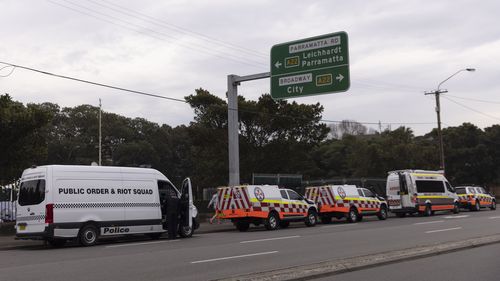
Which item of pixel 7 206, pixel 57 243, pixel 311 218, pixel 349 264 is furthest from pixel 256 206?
pixel 349 264

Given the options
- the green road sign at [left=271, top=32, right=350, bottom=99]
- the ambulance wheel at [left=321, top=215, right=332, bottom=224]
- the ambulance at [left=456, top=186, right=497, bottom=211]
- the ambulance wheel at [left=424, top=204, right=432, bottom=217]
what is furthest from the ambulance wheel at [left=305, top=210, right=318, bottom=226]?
the ambulance at [left=456, top=186, right=497, bottom=211]

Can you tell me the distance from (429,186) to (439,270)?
2403 cm

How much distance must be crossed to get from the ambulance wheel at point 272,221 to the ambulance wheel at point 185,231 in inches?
176

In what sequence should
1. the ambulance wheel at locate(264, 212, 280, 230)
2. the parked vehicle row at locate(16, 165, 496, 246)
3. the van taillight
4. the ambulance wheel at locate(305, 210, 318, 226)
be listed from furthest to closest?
the ambulance wheel at locate(305, 210, 318, 226), the ambulance wheel at locate(264, 212, 280, 230), the parked vehicle row at locate(16, 165, 496, 246), the van taillight

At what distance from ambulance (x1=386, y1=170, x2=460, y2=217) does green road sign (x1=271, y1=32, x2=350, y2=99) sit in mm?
11451

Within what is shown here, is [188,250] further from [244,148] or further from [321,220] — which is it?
[244,148]

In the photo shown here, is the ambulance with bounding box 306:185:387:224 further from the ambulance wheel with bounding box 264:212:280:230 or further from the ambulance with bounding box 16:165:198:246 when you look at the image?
the ambulance with bounding box 16:165:198:246

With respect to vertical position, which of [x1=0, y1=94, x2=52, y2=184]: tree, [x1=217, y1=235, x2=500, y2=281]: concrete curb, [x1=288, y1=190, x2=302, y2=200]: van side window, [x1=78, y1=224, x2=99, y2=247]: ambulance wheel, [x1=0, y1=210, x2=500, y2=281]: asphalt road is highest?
[x1=0, y1=94, x2=52, y2=184]: tree

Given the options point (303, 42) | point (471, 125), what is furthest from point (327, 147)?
point (303, 42)

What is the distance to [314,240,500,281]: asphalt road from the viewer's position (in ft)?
28.8

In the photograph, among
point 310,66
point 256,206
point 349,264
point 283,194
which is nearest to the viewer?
point 349,264

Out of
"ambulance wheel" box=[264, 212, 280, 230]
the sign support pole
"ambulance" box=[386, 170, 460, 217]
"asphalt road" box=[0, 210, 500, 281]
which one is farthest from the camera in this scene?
"ambulance" box=[386, 170, 460, 217]

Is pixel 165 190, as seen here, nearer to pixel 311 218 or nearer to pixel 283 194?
pixel 283 194

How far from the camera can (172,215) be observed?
17.8m
